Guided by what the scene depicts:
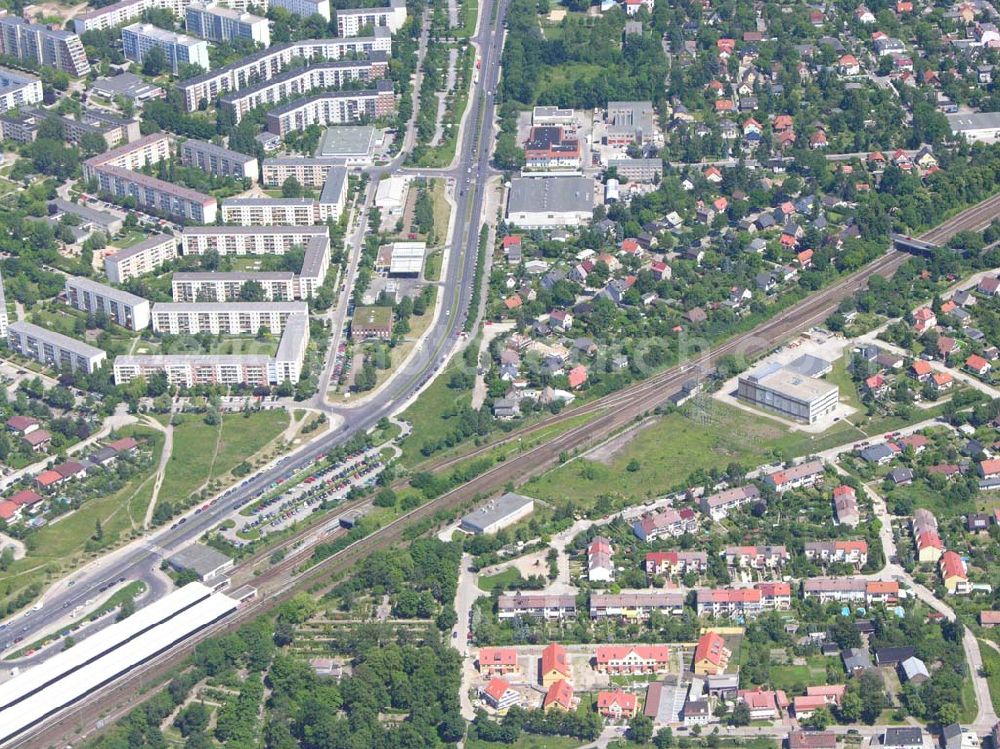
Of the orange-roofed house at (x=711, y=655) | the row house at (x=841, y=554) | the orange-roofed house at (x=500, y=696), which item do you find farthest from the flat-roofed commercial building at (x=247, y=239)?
the orange-roofed house at (x=711, y=655)

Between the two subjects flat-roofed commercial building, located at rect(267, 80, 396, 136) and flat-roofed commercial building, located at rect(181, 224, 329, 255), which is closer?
flat-roofed commercial building, located at rect(181, 224, 329, 255)

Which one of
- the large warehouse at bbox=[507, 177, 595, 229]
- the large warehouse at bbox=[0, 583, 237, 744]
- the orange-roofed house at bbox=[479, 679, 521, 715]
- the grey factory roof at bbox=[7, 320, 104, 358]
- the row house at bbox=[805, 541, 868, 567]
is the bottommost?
the large warehouse at bbox=[0, 583, 237, 744]

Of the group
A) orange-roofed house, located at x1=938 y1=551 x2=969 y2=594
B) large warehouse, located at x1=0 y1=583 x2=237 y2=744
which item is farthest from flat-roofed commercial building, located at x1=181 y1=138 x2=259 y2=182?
orange-roofed house, located at x1=938 y1=551 x2=969 y2=594

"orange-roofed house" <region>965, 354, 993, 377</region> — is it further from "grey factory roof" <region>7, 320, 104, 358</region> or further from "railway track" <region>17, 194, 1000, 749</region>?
"grey factory roof" <region>7, 320, 104, 358</region>

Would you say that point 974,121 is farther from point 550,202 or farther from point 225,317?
point 225,317

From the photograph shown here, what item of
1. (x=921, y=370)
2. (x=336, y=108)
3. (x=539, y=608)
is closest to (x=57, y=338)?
(x=336, y=108)

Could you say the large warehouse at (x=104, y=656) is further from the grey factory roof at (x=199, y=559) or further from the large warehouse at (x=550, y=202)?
the large warehouse at (x=550, y=202)
